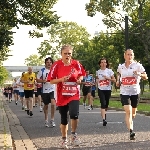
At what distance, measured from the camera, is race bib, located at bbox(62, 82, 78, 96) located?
8133 mm

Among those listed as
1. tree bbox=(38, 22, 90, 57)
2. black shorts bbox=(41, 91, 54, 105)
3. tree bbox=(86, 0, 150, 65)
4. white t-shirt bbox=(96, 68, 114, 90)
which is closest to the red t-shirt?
black shorts bbox=(41, 91, 54, 105)

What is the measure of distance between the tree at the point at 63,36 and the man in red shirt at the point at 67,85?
71054mm

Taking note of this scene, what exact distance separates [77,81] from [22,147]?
1.49 m

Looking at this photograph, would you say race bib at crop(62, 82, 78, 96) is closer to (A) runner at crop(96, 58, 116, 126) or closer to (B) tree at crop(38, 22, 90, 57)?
(A) runner at crop(96, 58, 116, 126)

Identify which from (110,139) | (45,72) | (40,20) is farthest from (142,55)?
(110,139)

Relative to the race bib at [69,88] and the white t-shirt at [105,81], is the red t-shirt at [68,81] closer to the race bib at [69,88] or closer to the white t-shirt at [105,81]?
the race bib at [69,88]

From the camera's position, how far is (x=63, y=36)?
8369cm

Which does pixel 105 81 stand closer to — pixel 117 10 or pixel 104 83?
pixel 104 83

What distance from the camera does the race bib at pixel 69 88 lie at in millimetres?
8133

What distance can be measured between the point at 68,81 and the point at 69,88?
4.7 inches

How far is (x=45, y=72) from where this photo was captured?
1278 cm

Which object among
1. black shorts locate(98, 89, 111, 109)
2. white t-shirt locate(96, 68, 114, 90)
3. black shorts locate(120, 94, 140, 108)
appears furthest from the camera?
white t-shirt locate(96, 68, 114, 90)

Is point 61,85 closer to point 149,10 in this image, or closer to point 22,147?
point 22,147

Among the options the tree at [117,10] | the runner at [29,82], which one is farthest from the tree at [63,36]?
the runner at [29,82]
